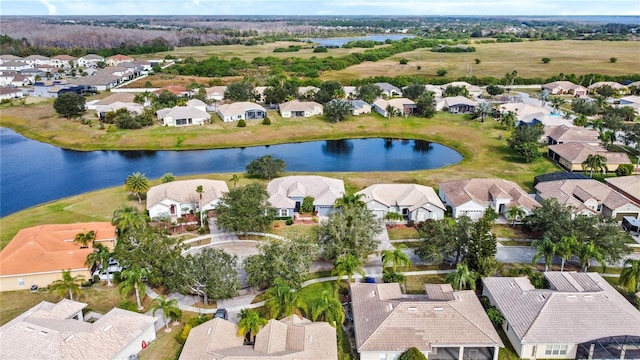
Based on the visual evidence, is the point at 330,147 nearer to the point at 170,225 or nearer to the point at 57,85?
the point at 170,225

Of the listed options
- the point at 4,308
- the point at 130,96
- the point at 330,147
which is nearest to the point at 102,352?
the point at 4,308

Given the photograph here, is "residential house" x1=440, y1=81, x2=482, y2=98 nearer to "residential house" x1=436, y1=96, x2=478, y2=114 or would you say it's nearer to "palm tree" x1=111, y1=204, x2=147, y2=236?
"residential house" x1=436, y1=96, x2=478, y2=114

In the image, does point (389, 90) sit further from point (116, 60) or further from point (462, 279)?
point (116, 60)

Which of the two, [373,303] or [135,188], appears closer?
[373,303]

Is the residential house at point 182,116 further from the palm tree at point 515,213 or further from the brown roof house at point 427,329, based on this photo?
the brown roof house at point 427,329

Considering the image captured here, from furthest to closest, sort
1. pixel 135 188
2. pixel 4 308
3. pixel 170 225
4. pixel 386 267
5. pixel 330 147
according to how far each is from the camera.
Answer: pixel 330 147 → pixel 135 188 → pixel 170 225 → pixel 386 267 → pixel 4 308

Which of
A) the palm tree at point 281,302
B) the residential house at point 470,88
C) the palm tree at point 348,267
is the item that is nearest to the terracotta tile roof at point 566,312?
the palm tree at point 348,267

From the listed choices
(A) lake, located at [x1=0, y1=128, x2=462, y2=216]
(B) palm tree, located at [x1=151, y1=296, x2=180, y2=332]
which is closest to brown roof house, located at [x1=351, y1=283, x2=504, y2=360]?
(B) palm tree, located at [x1=151, y1=296, x2=180, y2=332]
